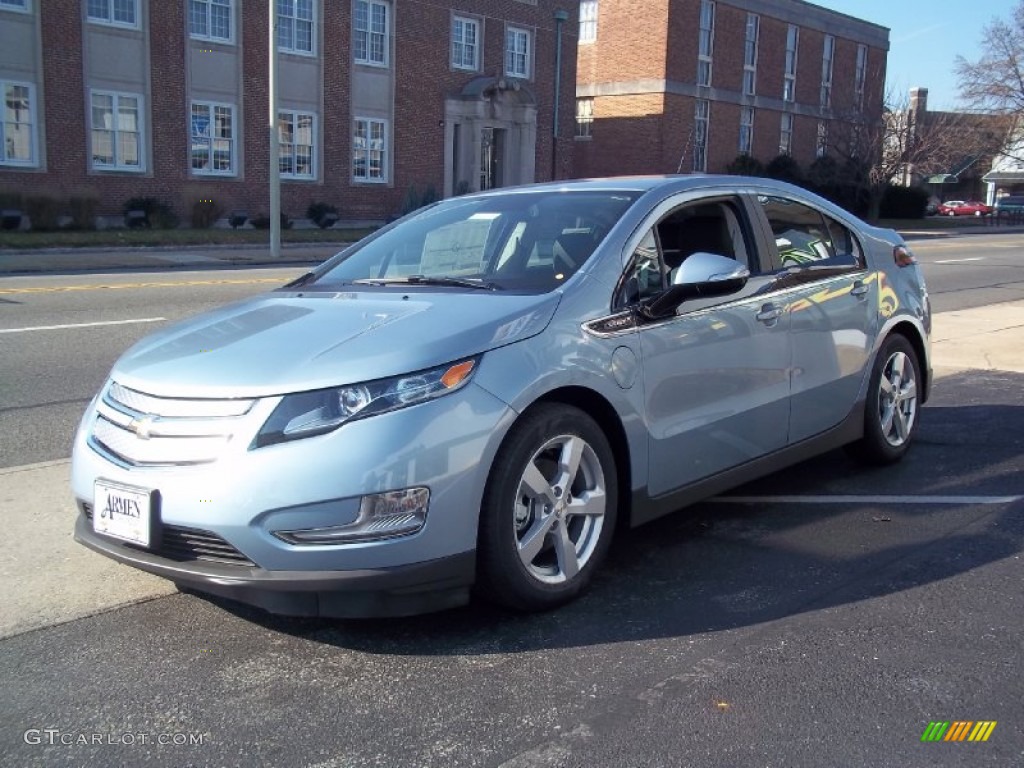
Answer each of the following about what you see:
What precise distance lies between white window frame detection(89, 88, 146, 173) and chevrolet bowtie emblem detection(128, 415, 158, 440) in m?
26.8

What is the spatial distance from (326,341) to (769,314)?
7.62 ft

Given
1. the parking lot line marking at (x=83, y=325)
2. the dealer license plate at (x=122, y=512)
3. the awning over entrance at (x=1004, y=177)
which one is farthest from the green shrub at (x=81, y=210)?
the awning over entrance at (x=1004, y=177)

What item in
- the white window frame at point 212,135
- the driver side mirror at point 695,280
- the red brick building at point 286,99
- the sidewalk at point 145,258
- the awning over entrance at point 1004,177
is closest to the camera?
the driver side mirror at point 695,280

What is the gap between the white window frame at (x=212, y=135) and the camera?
97.5 ft

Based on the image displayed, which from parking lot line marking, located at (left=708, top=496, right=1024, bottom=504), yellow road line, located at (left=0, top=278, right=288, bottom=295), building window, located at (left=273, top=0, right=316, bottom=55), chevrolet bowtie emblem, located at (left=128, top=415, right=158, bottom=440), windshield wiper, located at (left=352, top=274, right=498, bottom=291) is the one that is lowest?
parking lot line marking, located at (left=708, top=496, right=1024, bottom=504)

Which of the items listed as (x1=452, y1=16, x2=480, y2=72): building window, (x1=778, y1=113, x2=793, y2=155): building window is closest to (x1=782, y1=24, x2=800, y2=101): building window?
(x1=778, y1=113, x2=793, y2=155): building window

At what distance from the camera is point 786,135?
5378cm

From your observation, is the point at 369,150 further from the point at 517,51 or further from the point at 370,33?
the point at 517,51

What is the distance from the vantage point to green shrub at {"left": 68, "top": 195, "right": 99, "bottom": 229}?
85.6 feet

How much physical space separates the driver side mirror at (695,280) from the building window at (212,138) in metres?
27.9

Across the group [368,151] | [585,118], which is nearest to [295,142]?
[368,151]

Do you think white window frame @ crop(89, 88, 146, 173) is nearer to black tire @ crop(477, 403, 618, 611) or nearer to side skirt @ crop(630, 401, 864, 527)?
side skirt @ crop(630, 401, 864, 527)

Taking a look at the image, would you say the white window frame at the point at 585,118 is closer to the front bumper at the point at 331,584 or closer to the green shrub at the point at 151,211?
the green shrub at the point at 151,211

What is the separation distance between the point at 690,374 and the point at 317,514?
1894 millimetres
